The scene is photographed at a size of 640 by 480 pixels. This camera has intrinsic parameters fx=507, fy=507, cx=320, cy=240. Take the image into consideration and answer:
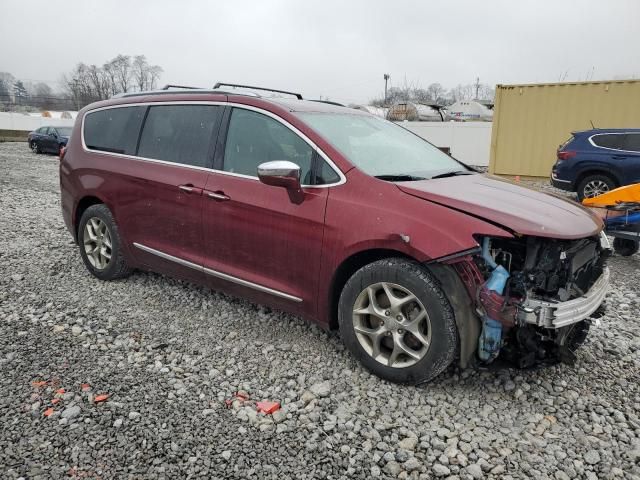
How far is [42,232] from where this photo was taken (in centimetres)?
694

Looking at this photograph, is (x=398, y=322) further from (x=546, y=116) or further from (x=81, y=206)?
(x=546, y=116)

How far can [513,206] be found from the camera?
9.65 ft

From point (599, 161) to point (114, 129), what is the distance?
9798mm

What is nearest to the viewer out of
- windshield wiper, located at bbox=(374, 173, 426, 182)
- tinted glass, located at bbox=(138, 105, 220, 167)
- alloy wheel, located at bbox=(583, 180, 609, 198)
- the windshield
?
windshield wiper, located at bbox=(374, 173, 426, 182)

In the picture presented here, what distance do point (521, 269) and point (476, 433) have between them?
3.07ft

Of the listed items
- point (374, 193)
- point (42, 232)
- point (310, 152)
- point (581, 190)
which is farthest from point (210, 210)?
point (581, 190)

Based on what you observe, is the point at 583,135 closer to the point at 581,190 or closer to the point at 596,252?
the point at 581,190

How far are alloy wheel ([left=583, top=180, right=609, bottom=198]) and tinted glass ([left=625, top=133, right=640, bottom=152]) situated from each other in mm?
855

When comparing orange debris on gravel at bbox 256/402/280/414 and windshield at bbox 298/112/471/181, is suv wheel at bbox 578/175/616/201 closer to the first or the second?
windshield at bbox 298/112/471/181

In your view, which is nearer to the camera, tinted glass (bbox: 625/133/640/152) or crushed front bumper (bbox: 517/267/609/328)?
crushed front bumper (bbox: 517/267/609/328)

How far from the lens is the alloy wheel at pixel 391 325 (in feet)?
9.64

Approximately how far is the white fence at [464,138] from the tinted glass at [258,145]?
18.8 metres

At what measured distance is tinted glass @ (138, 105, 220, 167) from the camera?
3.91 metres

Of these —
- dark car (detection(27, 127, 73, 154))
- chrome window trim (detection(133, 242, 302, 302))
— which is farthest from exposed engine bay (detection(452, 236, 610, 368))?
dark car (detection(27, 127, 73, 154))
